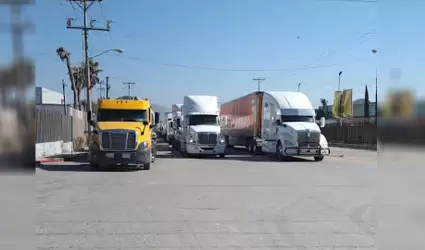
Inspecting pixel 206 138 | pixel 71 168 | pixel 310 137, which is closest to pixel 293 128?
pixel 310 137

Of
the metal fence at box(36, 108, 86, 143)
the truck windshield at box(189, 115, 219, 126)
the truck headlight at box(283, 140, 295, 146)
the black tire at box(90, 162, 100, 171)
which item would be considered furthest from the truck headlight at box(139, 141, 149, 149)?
the truck windshield at box(189, 115, 219, 126)

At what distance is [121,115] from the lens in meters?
19.2

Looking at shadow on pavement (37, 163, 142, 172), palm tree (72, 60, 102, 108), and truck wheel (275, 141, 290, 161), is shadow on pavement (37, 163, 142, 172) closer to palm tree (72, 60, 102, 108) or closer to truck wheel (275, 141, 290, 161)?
truck wheel (275, 141, 290, 161)

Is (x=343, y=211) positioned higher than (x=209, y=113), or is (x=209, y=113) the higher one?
(x=209, y=113)

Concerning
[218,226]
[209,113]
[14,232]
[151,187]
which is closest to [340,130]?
[209,113]

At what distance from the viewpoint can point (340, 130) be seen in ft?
165

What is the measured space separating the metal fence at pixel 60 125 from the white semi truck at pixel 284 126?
36.8 feet

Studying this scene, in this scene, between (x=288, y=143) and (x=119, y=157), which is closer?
(x=119, y=157)

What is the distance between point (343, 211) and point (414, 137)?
21.3 feet

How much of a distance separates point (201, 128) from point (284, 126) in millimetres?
4634

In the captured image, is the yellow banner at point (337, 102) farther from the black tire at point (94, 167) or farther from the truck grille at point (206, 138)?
the black tire at point (94, 167)

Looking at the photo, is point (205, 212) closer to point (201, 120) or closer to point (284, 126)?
point (284, 126)

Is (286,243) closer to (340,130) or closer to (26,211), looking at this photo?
(26,211)

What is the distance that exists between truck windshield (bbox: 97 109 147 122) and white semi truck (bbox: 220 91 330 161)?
7728mm
